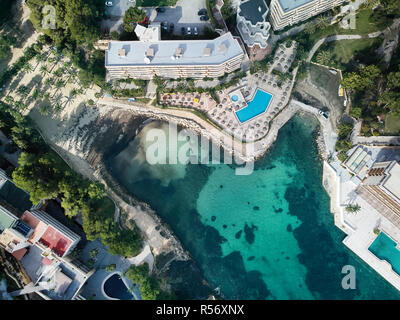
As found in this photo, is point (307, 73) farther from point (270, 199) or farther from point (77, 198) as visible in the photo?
point (77, 198)

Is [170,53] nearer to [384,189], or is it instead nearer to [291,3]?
[291,3]

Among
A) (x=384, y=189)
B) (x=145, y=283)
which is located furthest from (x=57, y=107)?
(x=384, y=189)

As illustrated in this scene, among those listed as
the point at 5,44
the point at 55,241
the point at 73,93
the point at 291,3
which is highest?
the point at 5,44

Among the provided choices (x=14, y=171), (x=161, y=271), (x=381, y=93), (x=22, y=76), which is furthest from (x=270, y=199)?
(x=22, y=76)

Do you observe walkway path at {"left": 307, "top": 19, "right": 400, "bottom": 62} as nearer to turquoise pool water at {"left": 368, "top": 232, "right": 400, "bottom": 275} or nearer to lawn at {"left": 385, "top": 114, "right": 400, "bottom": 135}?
lawn at {"left": 385, "top": 114, "right": 400, "bottom": 135}

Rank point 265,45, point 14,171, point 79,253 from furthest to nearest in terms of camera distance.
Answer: point 265,45
point 79,253
point 14,171

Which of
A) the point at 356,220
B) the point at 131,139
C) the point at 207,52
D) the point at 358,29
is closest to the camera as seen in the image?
the point at 207,52
